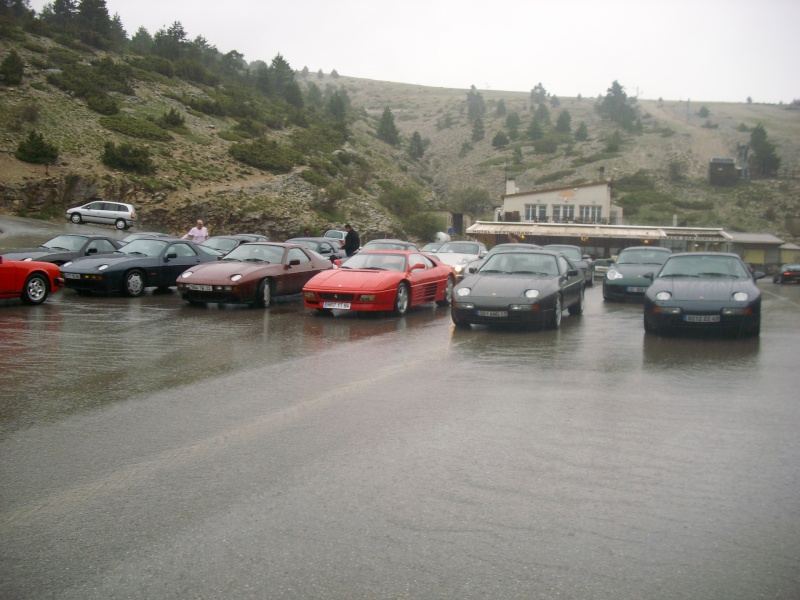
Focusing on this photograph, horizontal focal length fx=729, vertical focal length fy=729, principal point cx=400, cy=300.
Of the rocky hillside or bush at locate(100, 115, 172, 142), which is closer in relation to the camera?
the rocky hillside

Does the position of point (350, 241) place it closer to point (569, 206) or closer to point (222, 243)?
point (222, 243)

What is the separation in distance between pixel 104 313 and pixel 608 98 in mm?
146142

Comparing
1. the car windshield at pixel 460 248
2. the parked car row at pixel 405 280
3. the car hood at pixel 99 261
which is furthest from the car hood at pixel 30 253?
the car windshield at pixel 460 248

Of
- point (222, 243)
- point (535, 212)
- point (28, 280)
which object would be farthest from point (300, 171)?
point (28, 280)

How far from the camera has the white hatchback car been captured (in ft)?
126

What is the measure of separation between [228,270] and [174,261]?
3225 millimetres

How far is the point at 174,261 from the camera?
18562 millimetres

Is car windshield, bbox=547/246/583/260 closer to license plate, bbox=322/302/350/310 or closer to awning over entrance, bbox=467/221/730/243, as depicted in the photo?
license plate, bbox=322/302/350/310

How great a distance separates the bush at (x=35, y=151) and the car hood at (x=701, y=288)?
37.6 meters

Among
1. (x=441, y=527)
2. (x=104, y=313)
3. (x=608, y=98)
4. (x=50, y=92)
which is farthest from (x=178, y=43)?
(x=608, y=98)

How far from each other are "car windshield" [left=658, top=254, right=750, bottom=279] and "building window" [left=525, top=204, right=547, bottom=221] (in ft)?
186

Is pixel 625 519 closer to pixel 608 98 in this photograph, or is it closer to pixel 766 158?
pixel 766 158

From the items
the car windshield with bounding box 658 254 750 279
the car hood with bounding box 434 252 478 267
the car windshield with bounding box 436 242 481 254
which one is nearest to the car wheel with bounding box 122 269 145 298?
the car hood with bounding box 434 252 478 267

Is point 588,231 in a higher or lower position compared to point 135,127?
lower
